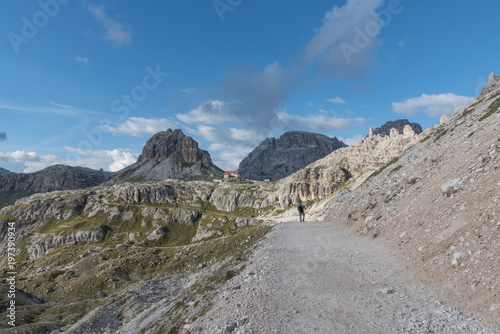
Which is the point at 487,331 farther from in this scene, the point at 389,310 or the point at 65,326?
the point at 65,326

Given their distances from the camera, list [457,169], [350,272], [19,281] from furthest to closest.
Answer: [19,281]
[457,169]
[350,272]

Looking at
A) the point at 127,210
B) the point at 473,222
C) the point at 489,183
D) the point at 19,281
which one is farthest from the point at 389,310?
the point at 127,210

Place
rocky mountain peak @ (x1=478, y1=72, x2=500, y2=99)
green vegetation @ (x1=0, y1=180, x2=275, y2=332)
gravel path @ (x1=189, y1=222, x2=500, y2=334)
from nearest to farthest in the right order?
1. gravel path @ (x1=189, y1=222, x2=500, y2=334)
2. green vegetation @ (x1=0, y1=180, x2=275, y2=332)
3. rocky mountain peak @ (x1=478, y1=72, x2=500, y2=99)

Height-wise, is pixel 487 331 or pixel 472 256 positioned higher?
pixel 472 256

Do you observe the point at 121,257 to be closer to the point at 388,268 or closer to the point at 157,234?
the point at 157,234

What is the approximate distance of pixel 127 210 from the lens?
19725 centimetres

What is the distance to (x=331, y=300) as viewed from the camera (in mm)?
14023

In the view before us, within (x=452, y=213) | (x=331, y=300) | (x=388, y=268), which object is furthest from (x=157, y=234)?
(x=452, y=213)

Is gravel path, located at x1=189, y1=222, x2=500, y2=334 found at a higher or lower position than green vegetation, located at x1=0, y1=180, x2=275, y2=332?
higher

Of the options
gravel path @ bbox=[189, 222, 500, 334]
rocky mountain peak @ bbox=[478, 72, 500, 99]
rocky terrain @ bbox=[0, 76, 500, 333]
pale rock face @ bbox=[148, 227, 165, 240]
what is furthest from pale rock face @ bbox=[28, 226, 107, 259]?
rocky mountain peak @ bbox=[478, 72, 500, 99]

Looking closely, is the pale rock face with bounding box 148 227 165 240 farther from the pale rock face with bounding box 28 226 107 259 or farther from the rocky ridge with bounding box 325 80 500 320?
the rocky ridge with bounding box 325 80 500 320

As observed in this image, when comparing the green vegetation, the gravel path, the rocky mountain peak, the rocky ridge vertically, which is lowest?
the green vegetation

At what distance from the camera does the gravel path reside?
37.8 feet

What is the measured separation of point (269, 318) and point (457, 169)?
24.9 meters
